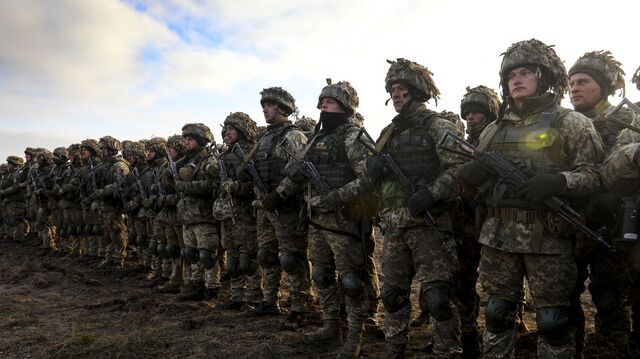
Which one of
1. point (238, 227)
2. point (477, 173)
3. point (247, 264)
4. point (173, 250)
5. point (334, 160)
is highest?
point (334, 160)

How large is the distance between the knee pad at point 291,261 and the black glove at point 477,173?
325cm

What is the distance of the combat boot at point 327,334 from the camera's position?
18.1 ft

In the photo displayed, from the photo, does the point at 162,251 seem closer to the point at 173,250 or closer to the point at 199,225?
the point at 173,250

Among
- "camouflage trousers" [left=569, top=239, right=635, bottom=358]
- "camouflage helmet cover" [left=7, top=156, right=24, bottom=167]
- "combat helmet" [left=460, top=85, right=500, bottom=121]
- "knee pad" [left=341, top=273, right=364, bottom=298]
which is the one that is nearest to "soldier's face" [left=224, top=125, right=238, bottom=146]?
"knee pad" [left=341, top=273, right=364, bottom=298]

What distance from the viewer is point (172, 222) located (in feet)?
29.8

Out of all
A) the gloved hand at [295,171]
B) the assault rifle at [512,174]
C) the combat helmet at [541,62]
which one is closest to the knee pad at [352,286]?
the gloved hand at [295,171]

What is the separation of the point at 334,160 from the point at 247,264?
9.30 feet

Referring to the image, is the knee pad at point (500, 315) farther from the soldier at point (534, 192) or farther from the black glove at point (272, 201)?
the black glove at point (272, 201)

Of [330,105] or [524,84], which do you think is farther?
[330,105]

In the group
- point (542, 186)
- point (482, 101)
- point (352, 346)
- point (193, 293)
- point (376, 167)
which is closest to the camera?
point (542, 186)

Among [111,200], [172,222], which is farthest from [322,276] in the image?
[111,200]

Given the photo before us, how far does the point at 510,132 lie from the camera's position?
3807 millimetres

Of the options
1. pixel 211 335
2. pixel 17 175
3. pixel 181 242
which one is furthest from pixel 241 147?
pixel 17 175

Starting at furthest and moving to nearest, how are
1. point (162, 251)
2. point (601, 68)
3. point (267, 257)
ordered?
point (162, 251) < point (267, 257) < point (601, 68)
